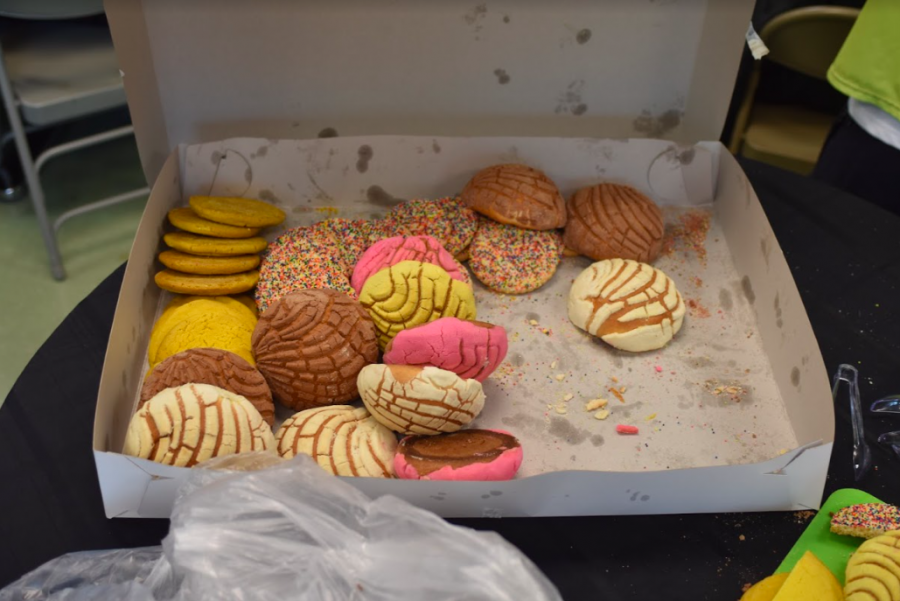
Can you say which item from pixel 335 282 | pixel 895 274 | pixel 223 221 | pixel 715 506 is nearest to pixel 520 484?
pixel 715 506

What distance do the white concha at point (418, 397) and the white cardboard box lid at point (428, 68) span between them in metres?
0.65

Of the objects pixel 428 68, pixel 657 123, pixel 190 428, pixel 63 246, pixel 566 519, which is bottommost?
pixel 63 246

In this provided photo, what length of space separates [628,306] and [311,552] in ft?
2.35

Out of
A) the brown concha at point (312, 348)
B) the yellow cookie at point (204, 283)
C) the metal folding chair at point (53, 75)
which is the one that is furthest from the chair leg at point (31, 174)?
the brown concha at point (312, 348)

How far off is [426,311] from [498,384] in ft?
0.53

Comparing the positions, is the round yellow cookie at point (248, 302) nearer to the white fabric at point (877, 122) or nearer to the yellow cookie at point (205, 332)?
the yellow cookie at point (205, 332)

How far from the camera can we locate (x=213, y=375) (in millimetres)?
1129

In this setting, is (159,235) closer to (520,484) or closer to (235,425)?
(235,425)

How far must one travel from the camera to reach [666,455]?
1212mm

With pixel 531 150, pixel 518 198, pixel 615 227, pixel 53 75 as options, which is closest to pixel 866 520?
pixel 615 227

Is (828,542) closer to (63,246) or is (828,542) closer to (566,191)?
(566,191)

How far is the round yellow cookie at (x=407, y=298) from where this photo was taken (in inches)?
49.8

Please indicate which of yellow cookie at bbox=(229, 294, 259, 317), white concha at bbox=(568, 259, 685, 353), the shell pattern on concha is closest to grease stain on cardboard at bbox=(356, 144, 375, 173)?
yellow cookie at bbox=(229, 294, 259, 317)

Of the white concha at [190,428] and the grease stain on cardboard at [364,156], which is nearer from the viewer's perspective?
the white concha at [190,428]
